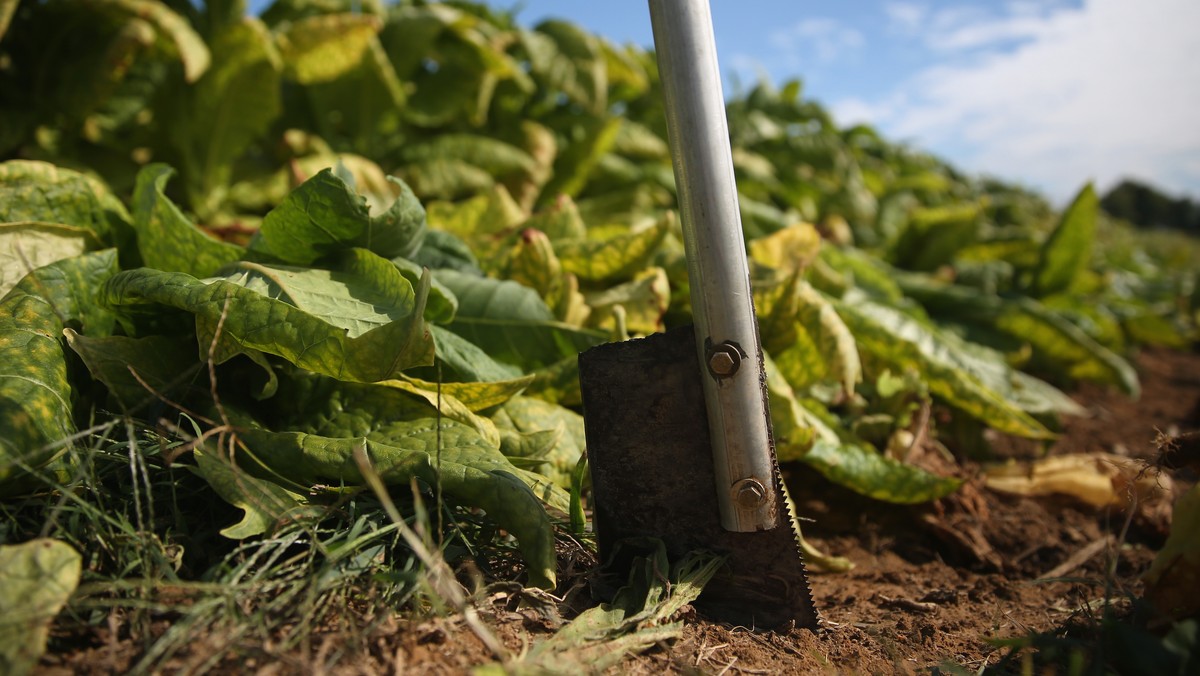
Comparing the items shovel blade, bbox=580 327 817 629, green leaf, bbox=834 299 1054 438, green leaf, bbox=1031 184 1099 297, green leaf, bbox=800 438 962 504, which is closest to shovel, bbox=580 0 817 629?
shovel blade, bbox=580 327 817 629

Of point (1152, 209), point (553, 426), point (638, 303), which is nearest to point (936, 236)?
point (638, 303)

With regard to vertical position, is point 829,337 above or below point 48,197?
below

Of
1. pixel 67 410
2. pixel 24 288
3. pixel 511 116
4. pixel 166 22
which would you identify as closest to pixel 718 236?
pixel 67 410

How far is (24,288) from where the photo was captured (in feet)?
4.55

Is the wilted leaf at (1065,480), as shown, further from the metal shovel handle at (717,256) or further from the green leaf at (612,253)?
the metal shovel handle at (717,256)

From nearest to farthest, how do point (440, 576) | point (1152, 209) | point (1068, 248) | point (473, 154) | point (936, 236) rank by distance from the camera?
point (440, 576), point (473, 154), point (1068, 248), point (936, 236), point (1152, 209)

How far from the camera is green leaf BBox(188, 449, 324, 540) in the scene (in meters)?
1.09

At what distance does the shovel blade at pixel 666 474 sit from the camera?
1.37 meters

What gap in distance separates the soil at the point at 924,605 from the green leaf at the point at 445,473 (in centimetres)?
9

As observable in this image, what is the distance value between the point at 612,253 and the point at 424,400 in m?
0.83

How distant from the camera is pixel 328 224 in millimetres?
1562

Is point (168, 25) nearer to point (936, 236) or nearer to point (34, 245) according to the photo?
point (34, 245)

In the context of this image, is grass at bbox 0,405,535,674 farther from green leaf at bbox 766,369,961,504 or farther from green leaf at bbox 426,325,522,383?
green leaf at bbox 766,369,961,504

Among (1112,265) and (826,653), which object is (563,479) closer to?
(826,653)
